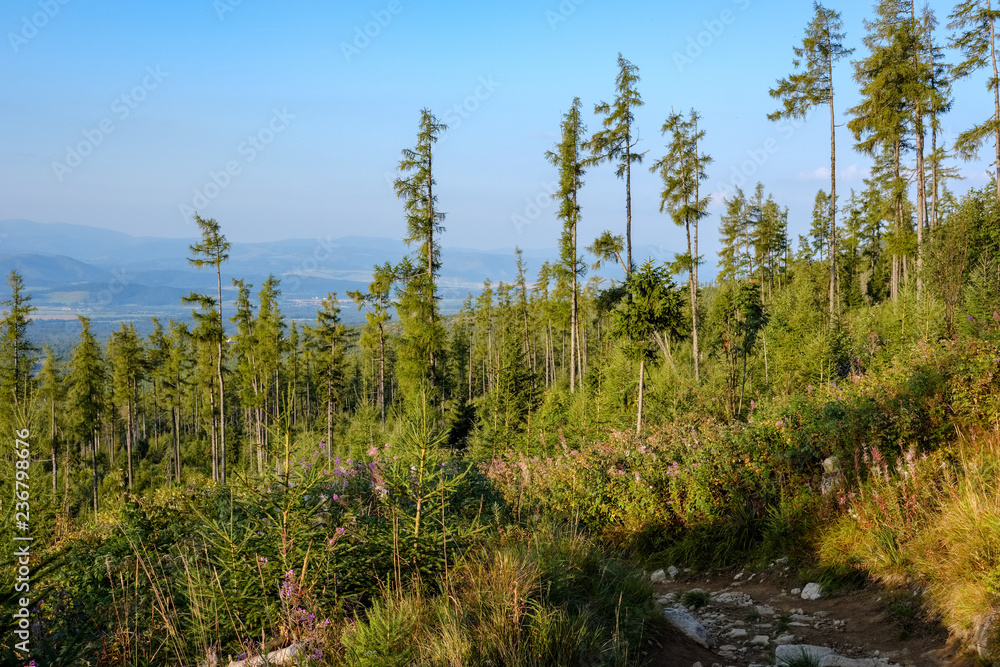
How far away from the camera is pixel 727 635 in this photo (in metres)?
4.41

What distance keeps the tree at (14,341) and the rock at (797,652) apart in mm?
46188

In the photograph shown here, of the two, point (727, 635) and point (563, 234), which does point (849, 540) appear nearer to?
point (727, 635)

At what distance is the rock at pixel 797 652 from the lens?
362 centimetres

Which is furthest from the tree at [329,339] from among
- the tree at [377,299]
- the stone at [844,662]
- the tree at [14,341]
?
the stone at [844,662]

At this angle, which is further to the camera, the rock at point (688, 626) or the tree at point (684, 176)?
the tree at point (684, 176)

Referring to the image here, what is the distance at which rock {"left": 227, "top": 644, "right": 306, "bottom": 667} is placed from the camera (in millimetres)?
2951

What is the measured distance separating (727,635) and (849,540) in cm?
184

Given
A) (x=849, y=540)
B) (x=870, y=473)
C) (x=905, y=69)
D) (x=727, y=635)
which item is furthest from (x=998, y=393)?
(x=905, y=69)

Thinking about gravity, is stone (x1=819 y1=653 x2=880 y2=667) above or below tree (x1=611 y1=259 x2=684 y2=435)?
below

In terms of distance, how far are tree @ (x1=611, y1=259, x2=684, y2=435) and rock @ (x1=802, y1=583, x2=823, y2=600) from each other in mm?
5675

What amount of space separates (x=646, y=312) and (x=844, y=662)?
7.67 metres

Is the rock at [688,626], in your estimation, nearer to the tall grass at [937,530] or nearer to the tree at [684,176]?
the tall grass at [937,530]

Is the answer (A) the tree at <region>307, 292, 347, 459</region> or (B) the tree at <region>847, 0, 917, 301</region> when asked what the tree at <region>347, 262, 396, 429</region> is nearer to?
(A) the tree at <region>307, 292, 347, 459</region>

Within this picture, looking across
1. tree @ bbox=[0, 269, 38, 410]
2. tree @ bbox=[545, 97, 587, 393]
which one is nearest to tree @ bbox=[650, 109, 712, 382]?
tree @ bbox=[545, 97, 587, 393]
